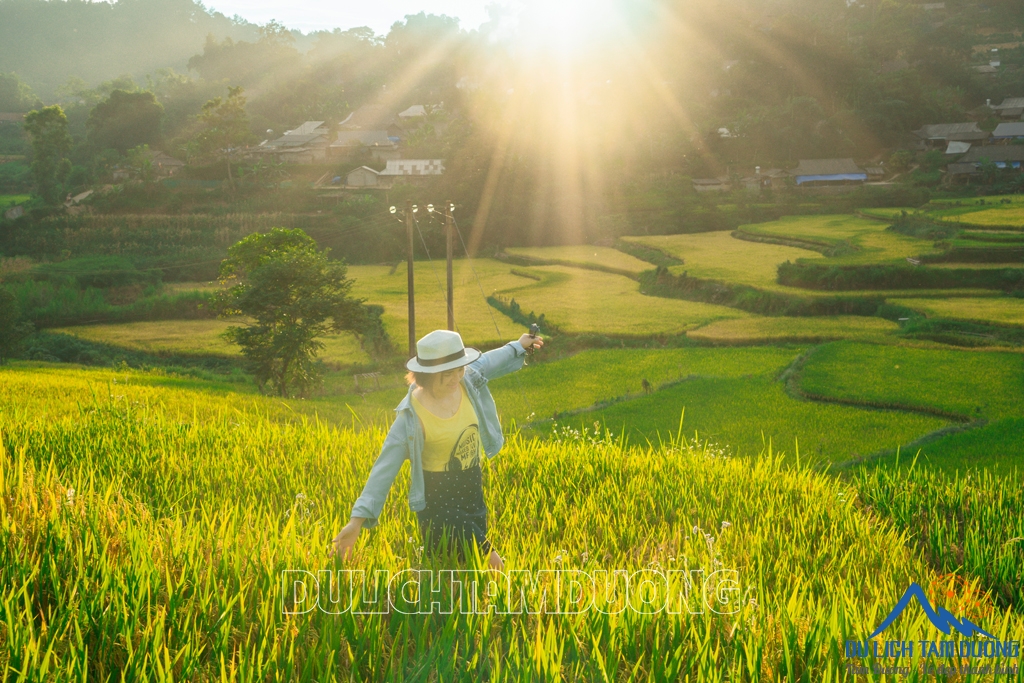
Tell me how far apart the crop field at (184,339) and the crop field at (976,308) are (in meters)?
12.6

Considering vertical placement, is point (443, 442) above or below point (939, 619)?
above

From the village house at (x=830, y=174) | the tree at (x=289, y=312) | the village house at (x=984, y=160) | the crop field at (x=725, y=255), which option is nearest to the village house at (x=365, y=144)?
the crop field at (x=725, y=255)

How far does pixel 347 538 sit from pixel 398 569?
0.76 ft

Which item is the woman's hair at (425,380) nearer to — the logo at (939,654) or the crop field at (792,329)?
the logo at (939,654)

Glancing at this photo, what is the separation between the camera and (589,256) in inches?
938

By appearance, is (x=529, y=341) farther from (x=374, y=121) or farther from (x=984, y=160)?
(x=374, y=121)

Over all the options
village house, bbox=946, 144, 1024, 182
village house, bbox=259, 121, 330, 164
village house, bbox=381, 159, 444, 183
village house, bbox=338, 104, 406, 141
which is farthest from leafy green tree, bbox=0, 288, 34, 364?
village house, bbox=946, 144, 1024, 182

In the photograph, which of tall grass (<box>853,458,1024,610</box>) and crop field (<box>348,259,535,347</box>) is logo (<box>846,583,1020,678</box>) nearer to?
tall grass (<box>853,458,1024,610</box>)

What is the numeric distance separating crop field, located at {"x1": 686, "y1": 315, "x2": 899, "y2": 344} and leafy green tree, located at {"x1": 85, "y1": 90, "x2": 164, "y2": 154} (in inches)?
1095

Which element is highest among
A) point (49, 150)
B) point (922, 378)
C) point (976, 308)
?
point (49, 150)

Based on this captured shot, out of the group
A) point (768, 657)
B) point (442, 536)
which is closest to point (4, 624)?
point (442, 536)

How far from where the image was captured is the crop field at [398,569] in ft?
6.66

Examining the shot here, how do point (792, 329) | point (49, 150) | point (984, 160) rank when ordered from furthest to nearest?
point (49, 150), point (984, 160), point (792, 329)

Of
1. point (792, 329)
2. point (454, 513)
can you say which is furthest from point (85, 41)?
point (454, 513)
